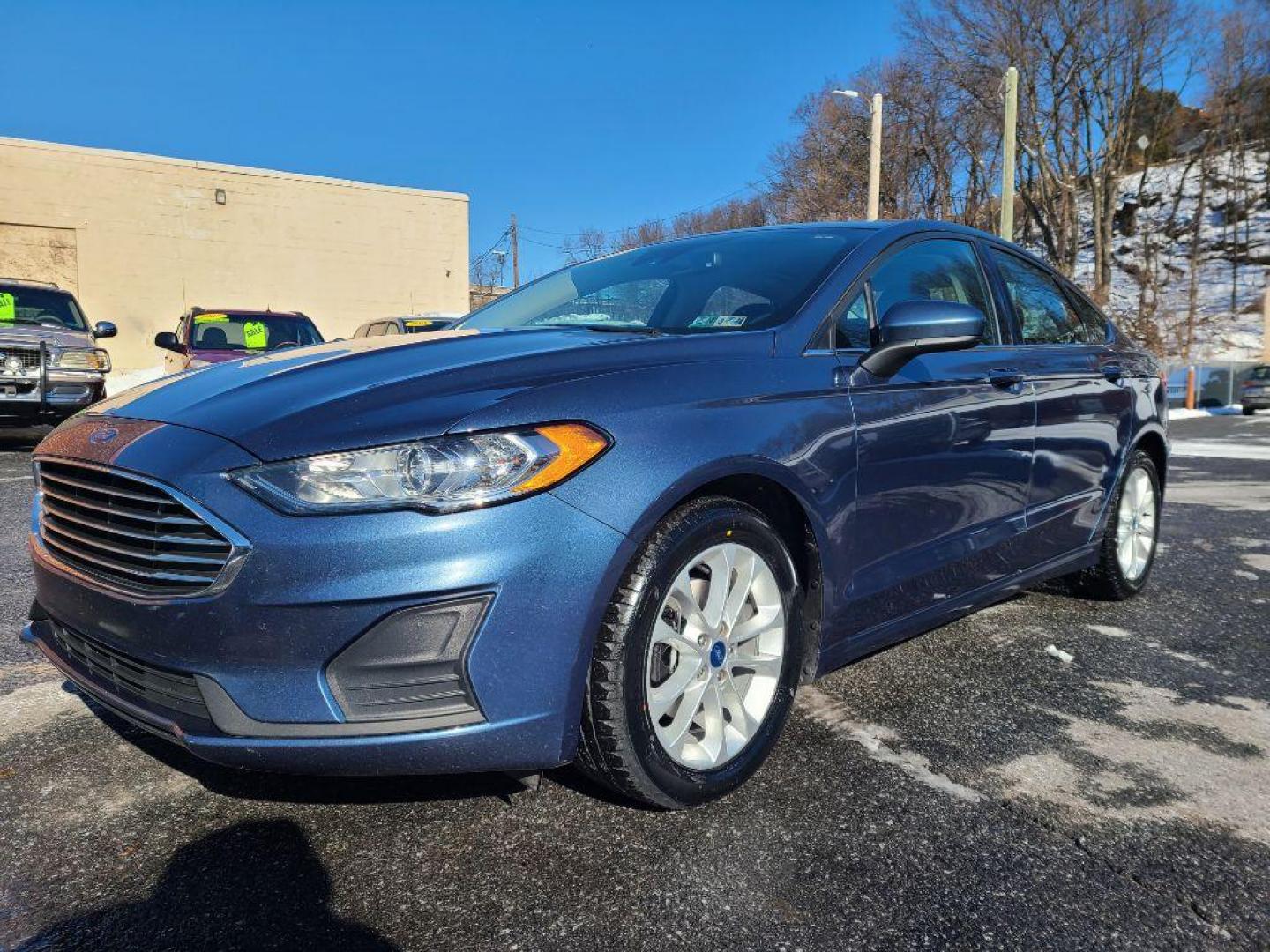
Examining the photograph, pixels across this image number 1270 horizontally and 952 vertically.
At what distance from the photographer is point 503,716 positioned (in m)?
1.86

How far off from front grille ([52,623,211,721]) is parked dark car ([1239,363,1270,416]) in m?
28.1

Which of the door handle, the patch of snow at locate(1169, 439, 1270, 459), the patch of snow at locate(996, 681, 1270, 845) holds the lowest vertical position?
the patch of snow at locate(996, 681, 1270, 845)

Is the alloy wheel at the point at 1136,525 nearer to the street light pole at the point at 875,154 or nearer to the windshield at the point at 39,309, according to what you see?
the windshield at the point at 39,309

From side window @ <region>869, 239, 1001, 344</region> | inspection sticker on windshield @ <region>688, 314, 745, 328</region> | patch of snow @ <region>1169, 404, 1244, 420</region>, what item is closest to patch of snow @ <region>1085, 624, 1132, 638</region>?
side window @ <region>869, 239, 1001, 344</region>

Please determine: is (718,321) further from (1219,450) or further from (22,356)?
(1219,450)

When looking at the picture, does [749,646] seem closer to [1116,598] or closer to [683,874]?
[683,874]

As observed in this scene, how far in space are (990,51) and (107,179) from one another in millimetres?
25968

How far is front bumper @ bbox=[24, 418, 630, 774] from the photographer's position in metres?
1.77

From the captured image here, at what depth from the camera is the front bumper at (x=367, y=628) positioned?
69.6 inches

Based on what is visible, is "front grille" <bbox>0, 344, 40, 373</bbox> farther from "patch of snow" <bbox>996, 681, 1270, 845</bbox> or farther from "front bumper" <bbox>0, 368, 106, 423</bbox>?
"patch of snow" <bbox>996, 681, 1270, 845</bbox>

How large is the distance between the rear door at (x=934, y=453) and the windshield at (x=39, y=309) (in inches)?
361

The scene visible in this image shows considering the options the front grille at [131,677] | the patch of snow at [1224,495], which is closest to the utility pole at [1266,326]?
the patch of snow at [1224,495]

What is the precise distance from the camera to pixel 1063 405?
3562mm

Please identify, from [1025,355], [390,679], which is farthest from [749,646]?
[1025,355]
